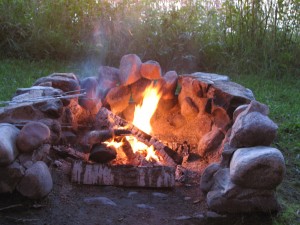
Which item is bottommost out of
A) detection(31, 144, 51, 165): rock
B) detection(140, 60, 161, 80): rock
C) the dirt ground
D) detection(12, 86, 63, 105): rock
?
the dirt ground

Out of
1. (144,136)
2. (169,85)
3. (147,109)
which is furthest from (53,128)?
(169,85)

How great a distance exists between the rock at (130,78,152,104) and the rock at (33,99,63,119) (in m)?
1.18

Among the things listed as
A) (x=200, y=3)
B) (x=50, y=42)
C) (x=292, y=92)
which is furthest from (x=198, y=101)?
(x=200, y=3)

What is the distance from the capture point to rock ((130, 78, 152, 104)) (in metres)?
4.45

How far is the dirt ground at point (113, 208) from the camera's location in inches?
109

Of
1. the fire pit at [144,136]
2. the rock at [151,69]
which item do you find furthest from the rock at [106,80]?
the rock at [151,69]

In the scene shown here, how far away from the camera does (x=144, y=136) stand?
375 cm

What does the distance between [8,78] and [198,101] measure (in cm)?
290

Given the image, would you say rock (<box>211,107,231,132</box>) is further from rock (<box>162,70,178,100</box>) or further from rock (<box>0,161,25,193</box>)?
rock (<box>0,161,25,193</box>)

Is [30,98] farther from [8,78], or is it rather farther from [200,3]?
[200,3]

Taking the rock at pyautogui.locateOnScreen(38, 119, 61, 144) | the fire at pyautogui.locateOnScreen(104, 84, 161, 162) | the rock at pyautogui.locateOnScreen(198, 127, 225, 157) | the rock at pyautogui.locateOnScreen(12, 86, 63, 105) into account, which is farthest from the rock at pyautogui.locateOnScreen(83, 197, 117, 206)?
the fire at pyautogui.locateOnScreen(104, 84, 161, 162)

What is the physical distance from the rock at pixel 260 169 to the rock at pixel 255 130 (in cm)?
14

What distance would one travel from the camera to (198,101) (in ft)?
13.4

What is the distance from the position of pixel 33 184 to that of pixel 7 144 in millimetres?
303
